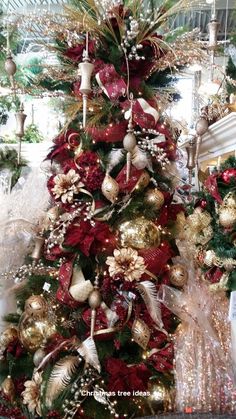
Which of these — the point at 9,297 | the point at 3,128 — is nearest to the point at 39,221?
the point at 9,297

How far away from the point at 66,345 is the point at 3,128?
9.96ft

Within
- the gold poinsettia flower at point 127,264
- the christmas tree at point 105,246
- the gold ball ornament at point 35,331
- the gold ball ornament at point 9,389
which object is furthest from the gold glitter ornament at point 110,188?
the gold ball ornament at point 9,389

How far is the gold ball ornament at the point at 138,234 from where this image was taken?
111 centimetres

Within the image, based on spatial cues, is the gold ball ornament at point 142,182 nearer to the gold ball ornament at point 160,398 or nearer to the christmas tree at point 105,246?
the christmas tree at point 105,246

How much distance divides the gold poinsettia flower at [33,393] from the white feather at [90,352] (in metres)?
0.14

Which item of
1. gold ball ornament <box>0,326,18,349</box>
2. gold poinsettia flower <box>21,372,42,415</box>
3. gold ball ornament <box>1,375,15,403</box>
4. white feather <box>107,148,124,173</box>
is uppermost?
white feather <box>107,148,124,173</box>

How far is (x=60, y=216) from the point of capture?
1.18 m

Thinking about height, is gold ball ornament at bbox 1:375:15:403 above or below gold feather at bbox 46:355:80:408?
below

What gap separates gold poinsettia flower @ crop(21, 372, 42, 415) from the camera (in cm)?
115

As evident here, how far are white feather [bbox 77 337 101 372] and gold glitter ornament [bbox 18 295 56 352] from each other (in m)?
0.13

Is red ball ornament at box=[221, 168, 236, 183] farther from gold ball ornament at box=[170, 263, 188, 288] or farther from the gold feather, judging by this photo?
the gold feather

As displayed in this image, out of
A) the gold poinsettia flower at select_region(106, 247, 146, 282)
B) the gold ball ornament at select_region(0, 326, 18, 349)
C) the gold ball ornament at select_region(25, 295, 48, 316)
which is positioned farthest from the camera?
the gold ball ornament at select_region(0, 326, 18, 349)

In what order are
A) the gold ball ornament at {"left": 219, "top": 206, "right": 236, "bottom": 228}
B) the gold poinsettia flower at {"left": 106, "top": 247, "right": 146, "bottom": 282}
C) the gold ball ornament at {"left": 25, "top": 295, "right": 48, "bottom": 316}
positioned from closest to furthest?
the gold ball ornament at {"left": 219, "top": 206, "right": 236, "bottom": 228}
the gold poinsettia flower at {"left": 106, "top": 247, "right": 146, "bottom": 282}
the gold ball ornament at {"left": 25, "top": 295, "right": 48, "bottom": 316}

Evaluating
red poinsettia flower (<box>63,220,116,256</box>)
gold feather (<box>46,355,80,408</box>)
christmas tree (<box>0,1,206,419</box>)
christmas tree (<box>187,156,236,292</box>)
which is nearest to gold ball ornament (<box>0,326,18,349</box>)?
christmas tree (<box>0,1,206,419</box>)
